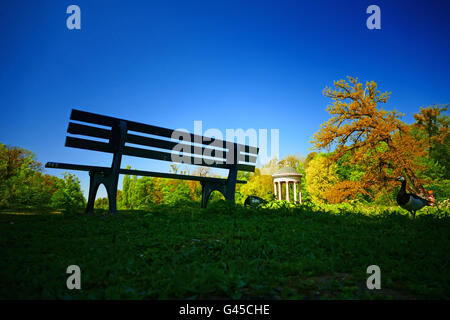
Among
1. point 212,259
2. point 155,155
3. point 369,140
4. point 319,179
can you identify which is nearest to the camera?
point 212,259

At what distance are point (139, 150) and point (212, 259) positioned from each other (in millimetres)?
3746

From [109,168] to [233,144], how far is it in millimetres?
3361

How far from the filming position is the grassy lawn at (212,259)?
2.02 m

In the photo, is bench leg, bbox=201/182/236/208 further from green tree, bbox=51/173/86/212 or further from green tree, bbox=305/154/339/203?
green tree, bbox=305/154/339/203

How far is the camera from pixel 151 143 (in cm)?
590

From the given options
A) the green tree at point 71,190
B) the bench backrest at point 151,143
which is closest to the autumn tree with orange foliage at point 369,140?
the bench backrest at point 151,143

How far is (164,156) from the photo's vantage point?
6102 mm

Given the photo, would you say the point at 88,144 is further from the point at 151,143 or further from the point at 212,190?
the point at 212,190

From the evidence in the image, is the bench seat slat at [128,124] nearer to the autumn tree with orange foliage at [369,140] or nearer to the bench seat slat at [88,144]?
the bench seat slat at [88,144]

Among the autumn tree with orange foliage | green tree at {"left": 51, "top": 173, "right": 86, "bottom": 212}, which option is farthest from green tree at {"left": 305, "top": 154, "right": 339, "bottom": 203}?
green tree at {"left": 51, "top": 173, "right": 86, "bottom": 212}

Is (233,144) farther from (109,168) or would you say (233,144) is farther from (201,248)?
(201,248)

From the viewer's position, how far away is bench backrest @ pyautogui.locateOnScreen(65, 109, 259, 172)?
5.02 m

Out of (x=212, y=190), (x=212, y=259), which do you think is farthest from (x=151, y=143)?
(x=212, y=259)
